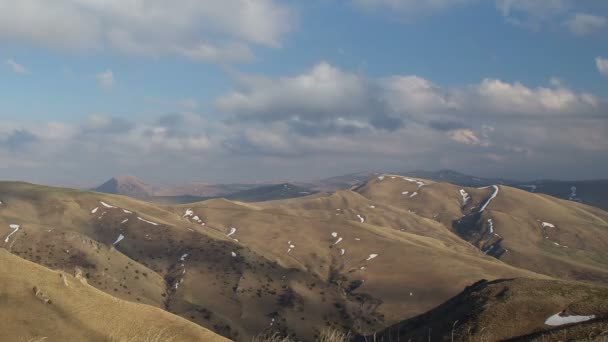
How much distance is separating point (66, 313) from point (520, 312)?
52.5 metres

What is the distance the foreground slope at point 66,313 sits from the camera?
147 ft

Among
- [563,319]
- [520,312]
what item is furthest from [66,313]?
[563,319]

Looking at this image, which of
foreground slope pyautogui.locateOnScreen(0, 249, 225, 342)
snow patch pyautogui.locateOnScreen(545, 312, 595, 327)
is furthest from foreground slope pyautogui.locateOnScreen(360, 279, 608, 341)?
foreground slope pyautogui.locateOnScreen(0, 249, 225, 342)

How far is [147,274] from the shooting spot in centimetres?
18812

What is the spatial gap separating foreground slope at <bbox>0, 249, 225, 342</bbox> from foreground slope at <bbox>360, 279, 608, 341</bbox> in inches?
933

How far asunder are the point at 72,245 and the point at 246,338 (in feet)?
272

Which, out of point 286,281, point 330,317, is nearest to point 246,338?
point 330,317

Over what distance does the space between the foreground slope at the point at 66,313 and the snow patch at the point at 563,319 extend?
38.9 metres

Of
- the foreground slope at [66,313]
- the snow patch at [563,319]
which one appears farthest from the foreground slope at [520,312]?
the foreground slope at [66,313]

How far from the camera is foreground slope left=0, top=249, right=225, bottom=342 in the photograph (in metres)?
44.7

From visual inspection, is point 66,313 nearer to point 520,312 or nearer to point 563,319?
point 520,312

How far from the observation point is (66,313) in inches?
1938

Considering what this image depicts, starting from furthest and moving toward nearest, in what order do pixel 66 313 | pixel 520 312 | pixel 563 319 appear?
1. pixel 520 312
2. pixel 563 319
3. pixel 66 313

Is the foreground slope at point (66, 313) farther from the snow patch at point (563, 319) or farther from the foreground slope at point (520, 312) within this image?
the snow patch at point (563, 319)
